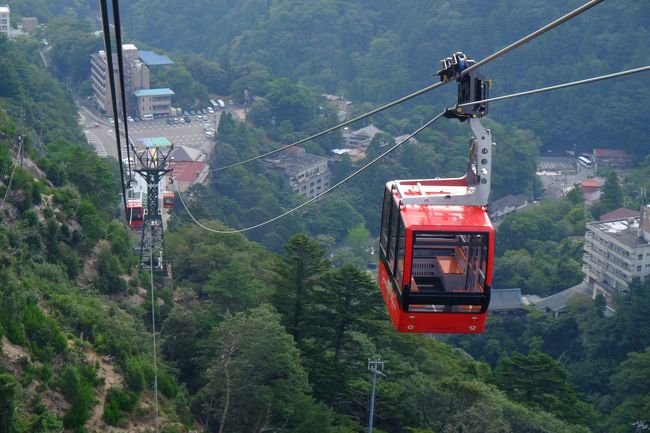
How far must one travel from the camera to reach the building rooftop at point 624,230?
163 ft

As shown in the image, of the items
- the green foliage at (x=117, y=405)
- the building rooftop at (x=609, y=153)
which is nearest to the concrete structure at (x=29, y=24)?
the building rooftop at (x=609, y=153)

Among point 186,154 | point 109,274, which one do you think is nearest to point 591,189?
point 186,154

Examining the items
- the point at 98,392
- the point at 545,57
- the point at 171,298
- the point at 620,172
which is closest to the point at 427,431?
the point at 98,392

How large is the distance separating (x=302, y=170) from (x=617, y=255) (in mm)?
21620

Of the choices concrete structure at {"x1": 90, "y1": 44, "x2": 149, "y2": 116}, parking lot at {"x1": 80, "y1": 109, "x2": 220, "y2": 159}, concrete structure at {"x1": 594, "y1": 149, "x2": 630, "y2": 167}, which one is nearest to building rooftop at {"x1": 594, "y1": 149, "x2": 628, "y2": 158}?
Result: concrete structure at {"x1": 594, "y1": 149, "x2": 630, "y2": 167}

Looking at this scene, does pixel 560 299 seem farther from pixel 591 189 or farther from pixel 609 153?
pixel 609 153

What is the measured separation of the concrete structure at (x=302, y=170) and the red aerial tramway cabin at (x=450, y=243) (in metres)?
52.1

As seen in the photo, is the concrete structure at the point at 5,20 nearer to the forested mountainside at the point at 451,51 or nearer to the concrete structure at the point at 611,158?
the forested mountainside at the point at 451,51

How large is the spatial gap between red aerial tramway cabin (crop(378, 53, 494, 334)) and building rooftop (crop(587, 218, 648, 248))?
124 ft

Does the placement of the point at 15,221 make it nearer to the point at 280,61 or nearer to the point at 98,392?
the point at 98,392

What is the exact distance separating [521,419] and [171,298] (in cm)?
917

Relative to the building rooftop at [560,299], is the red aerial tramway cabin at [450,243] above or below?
above

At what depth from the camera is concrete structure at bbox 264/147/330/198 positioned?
215ft

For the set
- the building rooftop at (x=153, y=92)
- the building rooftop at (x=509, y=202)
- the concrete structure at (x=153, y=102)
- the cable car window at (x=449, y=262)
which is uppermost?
the cable car window at (x=449, y=262)
